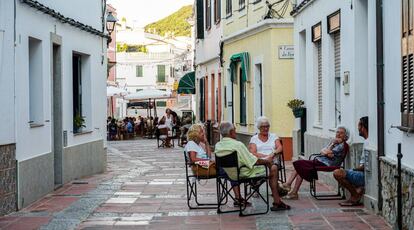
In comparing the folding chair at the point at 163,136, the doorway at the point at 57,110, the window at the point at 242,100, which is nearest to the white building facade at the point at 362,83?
the doorway at the point at 57,110

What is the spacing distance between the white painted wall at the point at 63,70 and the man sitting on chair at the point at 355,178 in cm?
479

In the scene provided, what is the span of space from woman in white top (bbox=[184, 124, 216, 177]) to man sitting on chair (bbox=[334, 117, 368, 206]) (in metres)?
1.82

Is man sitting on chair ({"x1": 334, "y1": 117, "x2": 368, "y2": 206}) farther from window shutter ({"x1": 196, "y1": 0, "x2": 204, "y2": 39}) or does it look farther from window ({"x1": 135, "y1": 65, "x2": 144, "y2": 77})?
window ({"x1": 135, "y1": 65, "x2": 144, "y2": 77})

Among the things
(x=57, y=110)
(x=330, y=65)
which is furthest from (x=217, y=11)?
(x=330, y=65)

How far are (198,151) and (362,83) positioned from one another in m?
2.67

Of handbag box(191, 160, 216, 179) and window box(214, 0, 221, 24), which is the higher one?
window box(214, 0, 221, 24)

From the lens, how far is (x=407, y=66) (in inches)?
361

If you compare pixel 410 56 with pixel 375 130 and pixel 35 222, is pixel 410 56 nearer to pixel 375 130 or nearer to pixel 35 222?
pixel 375 130

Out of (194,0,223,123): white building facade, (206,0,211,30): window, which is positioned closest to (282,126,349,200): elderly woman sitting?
(194,0,223,123): white building facade

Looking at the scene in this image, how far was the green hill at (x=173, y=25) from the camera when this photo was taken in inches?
3752

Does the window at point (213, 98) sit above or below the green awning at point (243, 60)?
below

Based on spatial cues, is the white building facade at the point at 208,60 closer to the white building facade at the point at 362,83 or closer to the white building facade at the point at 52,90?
the white building facade at the point at 52,90

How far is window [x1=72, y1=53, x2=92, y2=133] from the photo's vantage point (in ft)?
59.2

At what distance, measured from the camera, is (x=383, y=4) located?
34.4 ft
